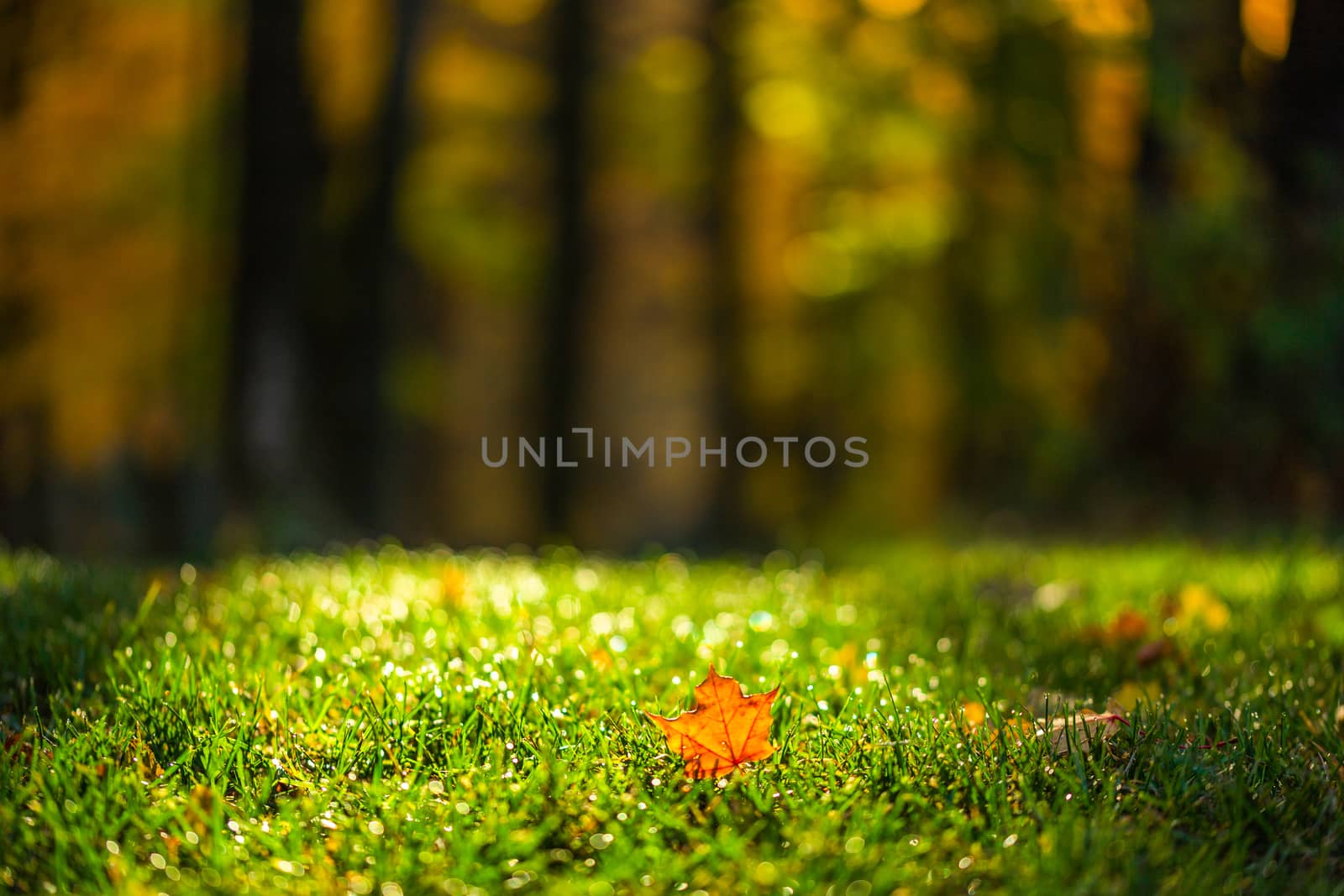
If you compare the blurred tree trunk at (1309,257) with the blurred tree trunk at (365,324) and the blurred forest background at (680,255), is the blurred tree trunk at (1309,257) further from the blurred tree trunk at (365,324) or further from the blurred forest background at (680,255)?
the blurred tree trunk at (365,324)

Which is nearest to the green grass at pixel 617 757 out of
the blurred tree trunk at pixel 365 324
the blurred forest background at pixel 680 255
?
the blurred forest background at pixel 680 255

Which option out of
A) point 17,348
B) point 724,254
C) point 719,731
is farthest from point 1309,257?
point 17,348

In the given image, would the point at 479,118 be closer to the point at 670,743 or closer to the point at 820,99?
the point at 820,99

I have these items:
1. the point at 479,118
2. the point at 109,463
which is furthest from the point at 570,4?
the point at 109,463

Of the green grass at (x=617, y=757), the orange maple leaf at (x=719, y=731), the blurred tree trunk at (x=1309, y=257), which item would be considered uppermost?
the blurred tree trunk at (x=1309, y=257)

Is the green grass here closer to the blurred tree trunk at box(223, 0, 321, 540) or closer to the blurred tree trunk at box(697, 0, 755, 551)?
the blurred tree trunk at box(223, 0, 321, 540)

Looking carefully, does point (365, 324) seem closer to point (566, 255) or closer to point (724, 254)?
point (566, 255)
